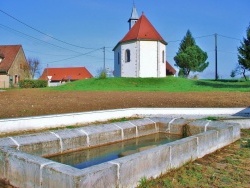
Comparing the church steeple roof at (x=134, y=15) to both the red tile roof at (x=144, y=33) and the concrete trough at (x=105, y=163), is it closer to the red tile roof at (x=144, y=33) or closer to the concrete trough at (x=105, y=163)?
the red tile roof at (x=144, y=33)

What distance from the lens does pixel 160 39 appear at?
1832 inches

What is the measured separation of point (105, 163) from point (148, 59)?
41960 millimetres

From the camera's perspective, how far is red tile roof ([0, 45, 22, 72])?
165 feet

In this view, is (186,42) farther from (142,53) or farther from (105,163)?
(105,163)

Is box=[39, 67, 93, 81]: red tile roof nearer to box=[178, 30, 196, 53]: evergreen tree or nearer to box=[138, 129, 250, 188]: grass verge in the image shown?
box=[178, 30, 196, 53]: evergreen tree

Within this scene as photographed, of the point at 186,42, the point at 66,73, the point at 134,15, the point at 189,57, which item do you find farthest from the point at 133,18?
the point at 66,73

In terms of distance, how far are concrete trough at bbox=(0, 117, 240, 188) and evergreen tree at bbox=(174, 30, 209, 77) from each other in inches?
2358

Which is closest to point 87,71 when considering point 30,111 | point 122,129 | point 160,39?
point 160,39

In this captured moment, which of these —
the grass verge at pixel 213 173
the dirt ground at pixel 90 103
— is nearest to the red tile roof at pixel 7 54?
the dirt ground at pixel 90 103

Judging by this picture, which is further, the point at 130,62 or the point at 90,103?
the point at 130,62

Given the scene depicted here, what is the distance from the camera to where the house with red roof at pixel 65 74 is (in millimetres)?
73062

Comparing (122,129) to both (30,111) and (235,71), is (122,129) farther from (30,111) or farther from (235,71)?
(235,71)

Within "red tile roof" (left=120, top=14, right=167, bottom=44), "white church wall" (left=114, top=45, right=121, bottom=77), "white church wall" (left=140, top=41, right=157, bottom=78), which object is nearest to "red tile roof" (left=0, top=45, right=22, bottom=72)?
"white church wall" (left=114, top=45, right=121, bottom=77)

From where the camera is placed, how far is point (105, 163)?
13.6ft
